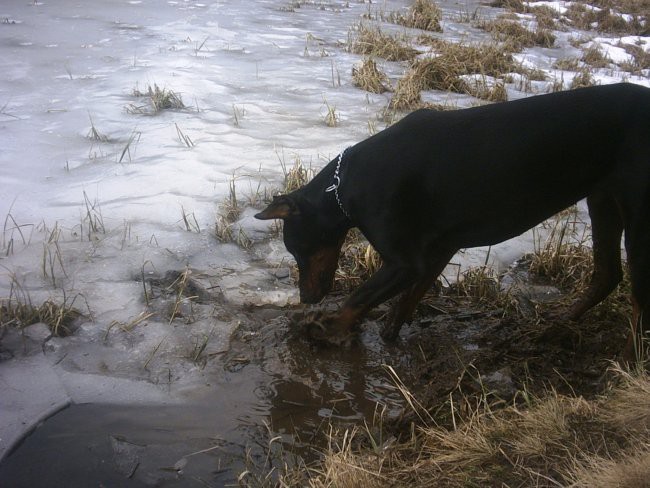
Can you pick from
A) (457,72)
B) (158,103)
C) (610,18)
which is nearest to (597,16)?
(610,18)

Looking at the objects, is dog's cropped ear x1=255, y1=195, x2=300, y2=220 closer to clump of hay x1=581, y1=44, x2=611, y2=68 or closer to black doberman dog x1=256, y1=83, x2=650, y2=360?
black doberman dog x1=256, y1=83, x2=650, y2=360

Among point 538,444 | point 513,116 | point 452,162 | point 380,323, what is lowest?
point 380,323

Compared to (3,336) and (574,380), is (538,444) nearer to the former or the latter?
(574,380)

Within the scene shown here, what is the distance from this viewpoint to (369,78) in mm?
7656

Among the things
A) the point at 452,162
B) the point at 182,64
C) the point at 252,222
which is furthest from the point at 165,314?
the point at 182,64

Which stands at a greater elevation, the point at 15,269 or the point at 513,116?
the point at 513,116

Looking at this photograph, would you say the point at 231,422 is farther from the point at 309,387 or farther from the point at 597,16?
the point at 597,16

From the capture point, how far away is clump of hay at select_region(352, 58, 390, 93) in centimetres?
764

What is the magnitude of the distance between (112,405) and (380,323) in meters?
1.67

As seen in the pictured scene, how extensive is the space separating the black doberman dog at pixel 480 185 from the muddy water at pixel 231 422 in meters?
0.29

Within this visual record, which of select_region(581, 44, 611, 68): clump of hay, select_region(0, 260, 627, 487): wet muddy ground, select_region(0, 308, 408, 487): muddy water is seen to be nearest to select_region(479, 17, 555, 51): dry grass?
select_region(581, 44, 611, 68): clump of hay

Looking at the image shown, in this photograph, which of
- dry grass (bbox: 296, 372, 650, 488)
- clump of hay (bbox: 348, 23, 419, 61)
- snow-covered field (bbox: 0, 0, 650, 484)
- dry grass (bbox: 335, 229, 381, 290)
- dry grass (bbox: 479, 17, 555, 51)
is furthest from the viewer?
dry grass (bbox: 479, 17, 555, 51)

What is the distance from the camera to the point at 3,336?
11.6 feet

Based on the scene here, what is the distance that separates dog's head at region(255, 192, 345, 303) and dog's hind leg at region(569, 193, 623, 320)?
1459 mm
